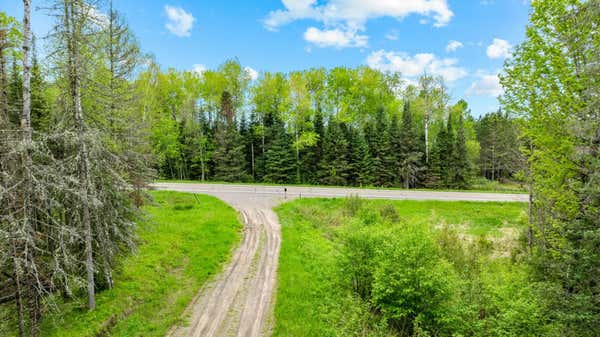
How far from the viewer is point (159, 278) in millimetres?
9969

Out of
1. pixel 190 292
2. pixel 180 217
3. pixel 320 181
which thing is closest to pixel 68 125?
pixel 190 292

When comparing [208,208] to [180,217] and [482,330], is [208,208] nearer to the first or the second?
[180,217]

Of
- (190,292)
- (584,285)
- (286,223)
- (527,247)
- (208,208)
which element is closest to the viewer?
(584,285)

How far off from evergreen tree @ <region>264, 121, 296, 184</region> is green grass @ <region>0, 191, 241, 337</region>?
47.5 ft

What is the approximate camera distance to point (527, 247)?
12305mm

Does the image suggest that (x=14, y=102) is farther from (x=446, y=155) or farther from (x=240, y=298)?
Result: (x=446, y=155)

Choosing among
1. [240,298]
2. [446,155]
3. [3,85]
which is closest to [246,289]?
[240,298]

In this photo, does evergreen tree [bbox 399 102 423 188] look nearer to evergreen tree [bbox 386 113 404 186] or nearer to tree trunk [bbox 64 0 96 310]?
evergreen tree [bbox 386 113 404 186]

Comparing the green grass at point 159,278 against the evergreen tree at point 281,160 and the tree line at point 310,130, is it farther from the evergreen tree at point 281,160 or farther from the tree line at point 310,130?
the tree line at point 310,130

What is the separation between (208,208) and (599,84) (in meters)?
19.4

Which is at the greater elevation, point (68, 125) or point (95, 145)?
point (68, 125)

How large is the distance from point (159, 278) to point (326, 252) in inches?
269

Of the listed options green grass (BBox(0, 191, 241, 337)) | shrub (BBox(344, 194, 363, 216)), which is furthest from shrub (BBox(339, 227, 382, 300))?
shrub (BBox(344, 194, 363, 216))

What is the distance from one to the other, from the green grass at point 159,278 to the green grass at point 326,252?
3094 millimetres
